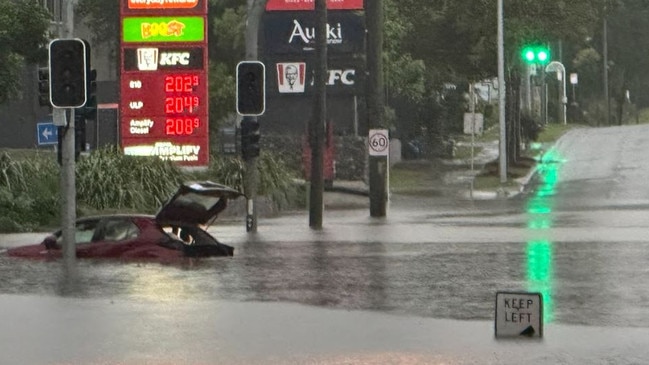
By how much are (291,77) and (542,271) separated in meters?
30.9

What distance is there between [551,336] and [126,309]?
4.97m

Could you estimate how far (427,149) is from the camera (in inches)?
2741

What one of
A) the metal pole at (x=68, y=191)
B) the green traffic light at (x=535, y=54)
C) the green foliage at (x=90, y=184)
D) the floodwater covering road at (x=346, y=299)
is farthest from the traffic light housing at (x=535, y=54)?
the metal pole at (x=68, y=191)

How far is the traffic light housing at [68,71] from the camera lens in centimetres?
2216

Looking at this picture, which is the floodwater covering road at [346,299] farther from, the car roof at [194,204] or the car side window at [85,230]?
the car side window at [85,230]

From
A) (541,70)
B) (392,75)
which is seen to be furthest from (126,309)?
(541,70)

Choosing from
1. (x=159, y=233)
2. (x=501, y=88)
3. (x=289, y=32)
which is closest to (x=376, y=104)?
(x=289, y=32)

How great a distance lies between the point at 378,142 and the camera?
3844 cm

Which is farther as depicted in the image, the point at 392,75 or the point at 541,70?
the point at 541,70

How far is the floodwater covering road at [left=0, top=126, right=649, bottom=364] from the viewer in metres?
14.1

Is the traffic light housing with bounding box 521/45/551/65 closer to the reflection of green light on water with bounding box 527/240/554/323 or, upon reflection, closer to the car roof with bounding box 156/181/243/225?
the reflection of green light on water with bounding box 527/240/554/323

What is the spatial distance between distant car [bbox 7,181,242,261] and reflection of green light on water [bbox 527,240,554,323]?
15.8 feet

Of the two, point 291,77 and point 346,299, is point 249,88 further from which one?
point 291,77

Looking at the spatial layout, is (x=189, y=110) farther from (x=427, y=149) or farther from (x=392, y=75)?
(x=427, y=149)
